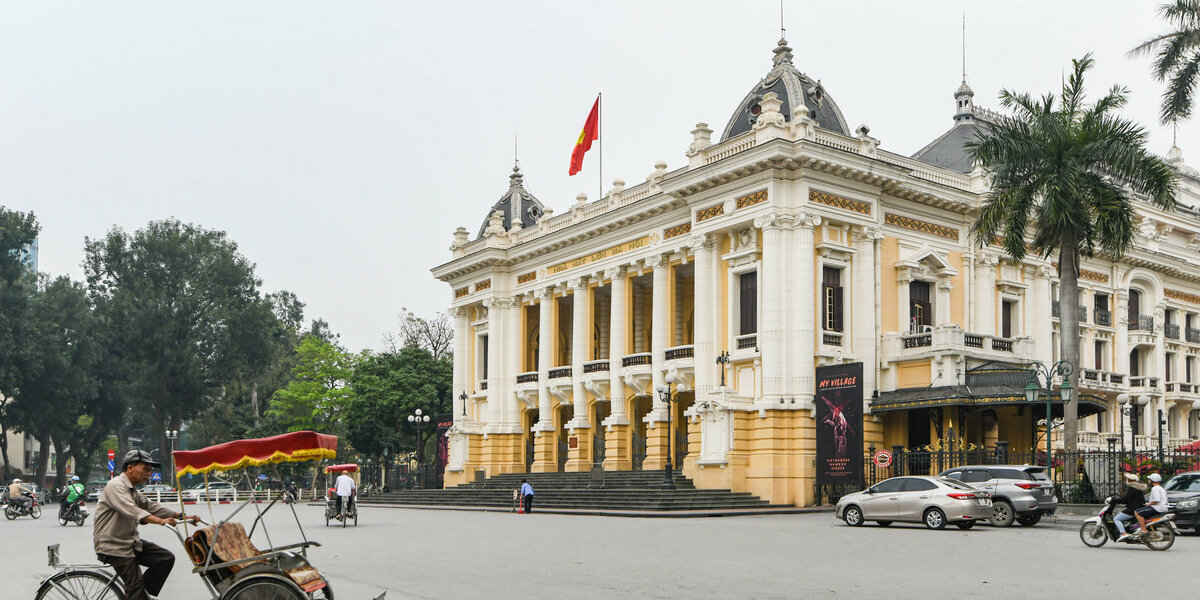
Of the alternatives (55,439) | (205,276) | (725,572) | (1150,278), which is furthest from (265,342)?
(725,572)

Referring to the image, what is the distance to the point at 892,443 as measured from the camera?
124 feet

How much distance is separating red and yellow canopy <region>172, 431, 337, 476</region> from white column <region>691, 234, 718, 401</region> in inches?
1125

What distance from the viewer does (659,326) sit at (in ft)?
140

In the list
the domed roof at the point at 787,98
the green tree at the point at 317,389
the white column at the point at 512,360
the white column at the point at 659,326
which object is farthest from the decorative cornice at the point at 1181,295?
the green tree at the point at 317,389

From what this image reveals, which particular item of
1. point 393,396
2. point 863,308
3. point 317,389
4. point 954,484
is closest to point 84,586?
point 954,484

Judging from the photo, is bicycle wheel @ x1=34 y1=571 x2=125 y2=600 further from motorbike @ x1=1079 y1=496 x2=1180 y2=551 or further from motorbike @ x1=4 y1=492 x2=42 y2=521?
motorbike @ x1=4 y1=492 x2=42 y2=521

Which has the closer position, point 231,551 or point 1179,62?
point 231,551

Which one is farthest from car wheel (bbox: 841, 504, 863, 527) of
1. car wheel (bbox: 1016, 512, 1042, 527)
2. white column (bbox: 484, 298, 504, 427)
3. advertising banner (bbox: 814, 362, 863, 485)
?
white column (bbox: 484, 298, 504, 427)

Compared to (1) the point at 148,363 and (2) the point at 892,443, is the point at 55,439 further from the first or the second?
(2) the point at 892,443

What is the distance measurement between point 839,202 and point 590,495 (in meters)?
12.6

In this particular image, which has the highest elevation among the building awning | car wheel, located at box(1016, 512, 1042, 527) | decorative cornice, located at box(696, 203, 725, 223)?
decorative cornice, located at box(696, 203, 725, 223)

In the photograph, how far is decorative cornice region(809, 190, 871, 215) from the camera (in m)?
36.8

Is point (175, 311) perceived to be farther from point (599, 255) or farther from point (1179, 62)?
point (1179, 62)

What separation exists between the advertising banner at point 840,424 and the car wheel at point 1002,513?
796 cm
